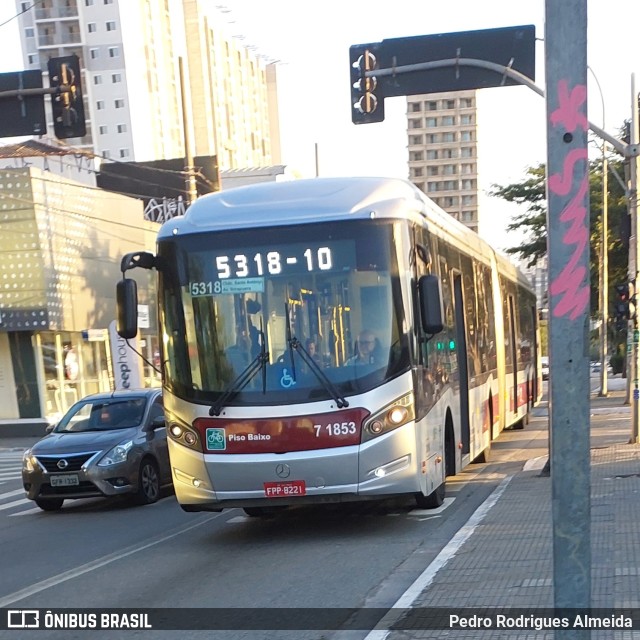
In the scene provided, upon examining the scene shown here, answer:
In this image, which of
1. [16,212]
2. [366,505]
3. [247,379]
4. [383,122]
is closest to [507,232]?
[16,212]

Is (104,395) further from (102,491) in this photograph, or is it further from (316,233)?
(316,233)

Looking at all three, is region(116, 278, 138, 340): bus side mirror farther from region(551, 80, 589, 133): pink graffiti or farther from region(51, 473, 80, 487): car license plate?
region(551, 80, 589, 133): pink graffiti

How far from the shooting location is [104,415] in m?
15.2

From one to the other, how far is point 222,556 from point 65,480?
15.7 feet

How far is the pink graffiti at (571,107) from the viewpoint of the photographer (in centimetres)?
367

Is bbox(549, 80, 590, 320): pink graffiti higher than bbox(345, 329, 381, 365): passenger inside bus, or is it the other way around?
bbox(549, 80, 590, 320): pink graffiti

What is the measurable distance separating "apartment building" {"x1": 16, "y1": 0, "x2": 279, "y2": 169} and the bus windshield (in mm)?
83740

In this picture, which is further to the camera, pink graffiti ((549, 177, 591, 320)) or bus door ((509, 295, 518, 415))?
bus door ((509, 295, 518, 415))

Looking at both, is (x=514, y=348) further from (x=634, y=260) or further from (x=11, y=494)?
(x=11, y=494)

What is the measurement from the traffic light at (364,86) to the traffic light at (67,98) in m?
4.14

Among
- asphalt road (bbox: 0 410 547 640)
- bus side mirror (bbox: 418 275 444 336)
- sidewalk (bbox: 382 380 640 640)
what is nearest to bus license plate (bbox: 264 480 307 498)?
asphalt road (bbox: 0 410 547 640)

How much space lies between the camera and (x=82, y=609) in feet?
24.9

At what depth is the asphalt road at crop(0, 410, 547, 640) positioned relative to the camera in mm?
7660

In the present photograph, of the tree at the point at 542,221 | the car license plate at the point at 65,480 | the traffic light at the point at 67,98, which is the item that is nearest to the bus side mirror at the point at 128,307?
the car license plate at the point at 65,480
